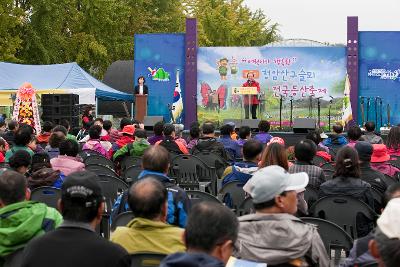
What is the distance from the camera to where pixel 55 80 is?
23125 mm

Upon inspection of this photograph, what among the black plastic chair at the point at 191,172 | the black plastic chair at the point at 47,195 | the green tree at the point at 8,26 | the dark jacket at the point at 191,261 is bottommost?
the black plastic chair at the point at 191,172

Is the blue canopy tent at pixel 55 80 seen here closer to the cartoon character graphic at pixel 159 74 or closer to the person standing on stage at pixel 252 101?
the cartoon character graphic at pixel 159 74

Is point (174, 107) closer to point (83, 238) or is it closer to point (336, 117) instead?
point (336, 117)

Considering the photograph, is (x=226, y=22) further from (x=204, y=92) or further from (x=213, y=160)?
(x=213, y=160)

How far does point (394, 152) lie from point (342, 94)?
11.9 m

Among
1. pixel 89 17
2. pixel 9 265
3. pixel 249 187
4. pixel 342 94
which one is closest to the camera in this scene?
pixel 249 187

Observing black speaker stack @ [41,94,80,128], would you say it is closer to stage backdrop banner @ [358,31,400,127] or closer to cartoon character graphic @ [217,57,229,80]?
cartoon character graphic @ [217,57,229,80]

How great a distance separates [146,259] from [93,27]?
3727cm

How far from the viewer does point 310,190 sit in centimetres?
646

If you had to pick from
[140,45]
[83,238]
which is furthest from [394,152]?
[140,45]

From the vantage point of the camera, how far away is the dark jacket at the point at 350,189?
6.07 meters

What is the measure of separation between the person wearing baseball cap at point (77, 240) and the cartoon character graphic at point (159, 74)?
19.4 metres

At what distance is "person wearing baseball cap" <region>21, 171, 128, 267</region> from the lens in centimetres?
341

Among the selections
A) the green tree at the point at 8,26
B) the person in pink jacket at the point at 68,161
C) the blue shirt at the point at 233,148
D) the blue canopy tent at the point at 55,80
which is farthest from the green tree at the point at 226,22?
the person in pink jacket at the point at 68,161
